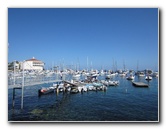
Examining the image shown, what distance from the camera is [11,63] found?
5.66 m

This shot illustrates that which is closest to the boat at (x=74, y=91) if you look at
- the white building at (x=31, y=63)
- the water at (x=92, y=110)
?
the water at (x=92, y=110)

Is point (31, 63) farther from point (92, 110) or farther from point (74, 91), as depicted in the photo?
point (74, 91)

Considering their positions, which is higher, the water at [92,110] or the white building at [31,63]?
the white building at [31,63]

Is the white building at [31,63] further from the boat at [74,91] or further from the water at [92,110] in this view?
the boat at [74,91]

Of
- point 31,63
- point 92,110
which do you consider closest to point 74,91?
point 92,110

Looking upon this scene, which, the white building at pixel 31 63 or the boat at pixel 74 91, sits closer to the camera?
the white building at pixel 31 63

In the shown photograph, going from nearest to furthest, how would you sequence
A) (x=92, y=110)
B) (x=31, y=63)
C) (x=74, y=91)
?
(x=31, y=63)
(x=92, y=110)
(x=74, y=91)

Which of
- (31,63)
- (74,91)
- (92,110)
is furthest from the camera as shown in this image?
(74,91)

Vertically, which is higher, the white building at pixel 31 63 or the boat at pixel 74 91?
the white building at pixel 31 63

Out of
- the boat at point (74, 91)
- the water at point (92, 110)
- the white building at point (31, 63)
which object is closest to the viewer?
the water at point (92, 110)

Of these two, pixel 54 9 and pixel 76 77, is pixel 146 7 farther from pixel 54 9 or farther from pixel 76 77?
pixel 76 77

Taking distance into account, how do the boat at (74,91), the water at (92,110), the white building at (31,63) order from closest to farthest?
1. the water at (92,110)
2. the white building at (31,63)
3. the boat at (74,91)

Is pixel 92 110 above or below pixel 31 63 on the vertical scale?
below
